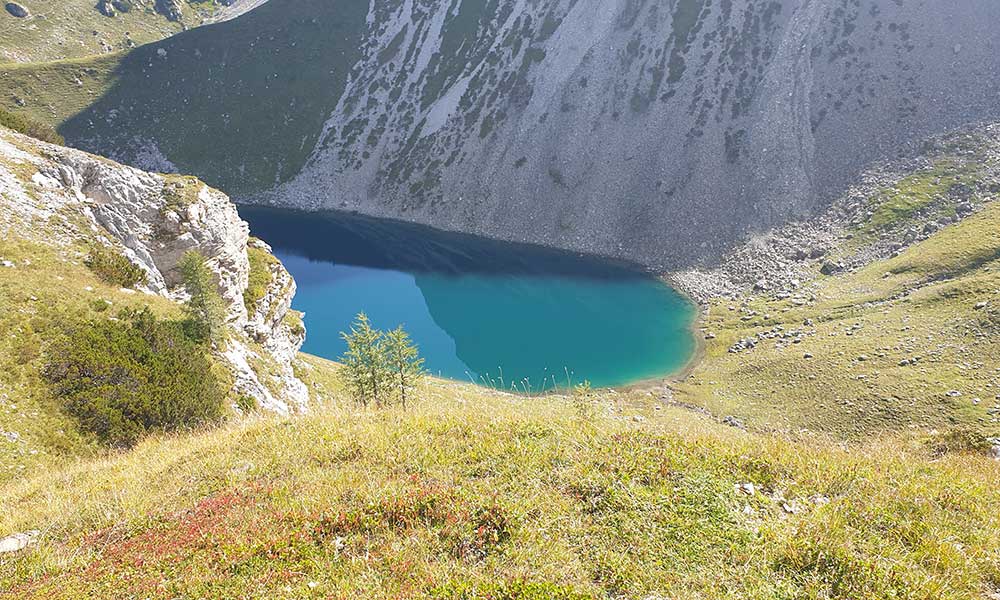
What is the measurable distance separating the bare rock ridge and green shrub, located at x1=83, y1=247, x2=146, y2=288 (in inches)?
32.9

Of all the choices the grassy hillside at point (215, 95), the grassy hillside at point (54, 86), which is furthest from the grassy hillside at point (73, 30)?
the grassy hillside at point (215, 95)

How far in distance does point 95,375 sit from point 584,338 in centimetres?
5254

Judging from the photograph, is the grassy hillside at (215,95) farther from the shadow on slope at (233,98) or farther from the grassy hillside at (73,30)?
the grassy hillside at (73,30)

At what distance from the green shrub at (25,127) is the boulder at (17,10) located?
18332cm

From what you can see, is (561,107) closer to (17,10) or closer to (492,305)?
(492,305)

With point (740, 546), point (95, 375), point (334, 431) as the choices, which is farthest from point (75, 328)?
point (740, 546)

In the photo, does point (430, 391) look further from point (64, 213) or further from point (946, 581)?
point (946, 581)

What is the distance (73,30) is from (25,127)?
621 feet

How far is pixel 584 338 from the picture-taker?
62562 millimetres

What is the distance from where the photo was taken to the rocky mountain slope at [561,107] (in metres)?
75.6

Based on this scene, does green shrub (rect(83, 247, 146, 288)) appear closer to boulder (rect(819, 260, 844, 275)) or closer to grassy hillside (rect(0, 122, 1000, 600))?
grassy hillside (rect(0, 122, 1000, 600))

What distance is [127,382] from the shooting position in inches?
655

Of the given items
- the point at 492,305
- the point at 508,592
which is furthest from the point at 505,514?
the point at 492,305

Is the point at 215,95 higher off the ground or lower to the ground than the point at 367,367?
higher
